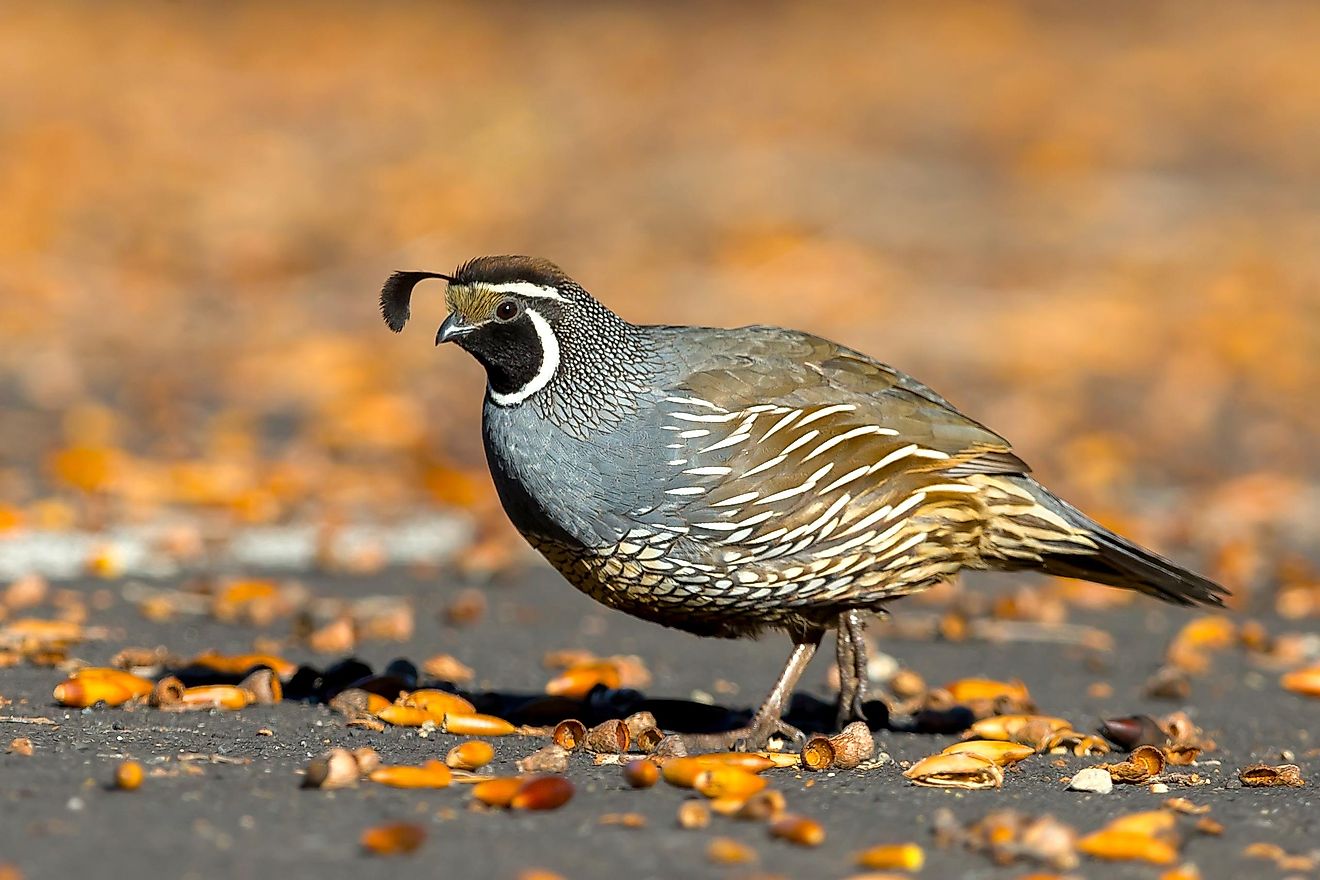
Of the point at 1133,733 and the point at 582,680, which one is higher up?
the point at 582,680

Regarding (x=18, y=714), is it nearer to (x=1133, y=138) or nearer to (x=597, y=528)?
(x=597, y=528)

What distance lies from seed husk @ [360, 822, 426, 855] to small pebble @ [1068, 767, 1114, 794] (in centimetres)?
174

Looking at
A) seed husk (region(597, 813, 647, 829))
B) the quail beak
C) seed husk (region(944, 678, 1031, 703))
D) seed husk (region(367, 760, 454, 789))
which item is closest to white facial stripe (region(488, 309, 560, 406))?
the quail beak

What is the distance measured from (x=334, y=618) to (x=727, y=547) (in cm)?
234

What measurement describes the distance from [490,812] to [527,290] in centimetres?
175

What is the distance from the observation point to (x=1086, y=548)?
5.66m

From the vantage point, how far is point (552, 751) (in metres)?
4.69

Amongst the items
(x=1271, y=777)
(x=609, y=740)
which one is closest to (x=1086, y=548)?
(x=1271, y=777)

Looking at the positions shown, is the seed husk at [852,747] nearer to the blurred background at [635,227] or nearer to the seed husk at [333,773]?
the seed husk at [333,773]

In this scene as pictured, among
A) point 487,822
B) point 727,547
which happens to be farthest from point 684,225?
point 487,822

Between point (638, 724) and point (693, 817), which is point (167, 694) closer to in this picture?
point (638, 724)

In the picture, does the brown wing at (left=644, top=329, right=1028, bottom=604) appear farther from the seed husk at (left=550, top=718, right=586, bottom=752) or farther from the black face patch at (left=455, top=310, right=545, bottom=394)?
the seed husk at (left=550, top=718, right=586, bottom=752)

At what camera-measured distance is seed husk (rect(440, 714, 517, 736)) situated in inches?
206

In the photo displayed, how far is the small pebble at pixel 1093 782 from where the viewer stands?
4.64m
